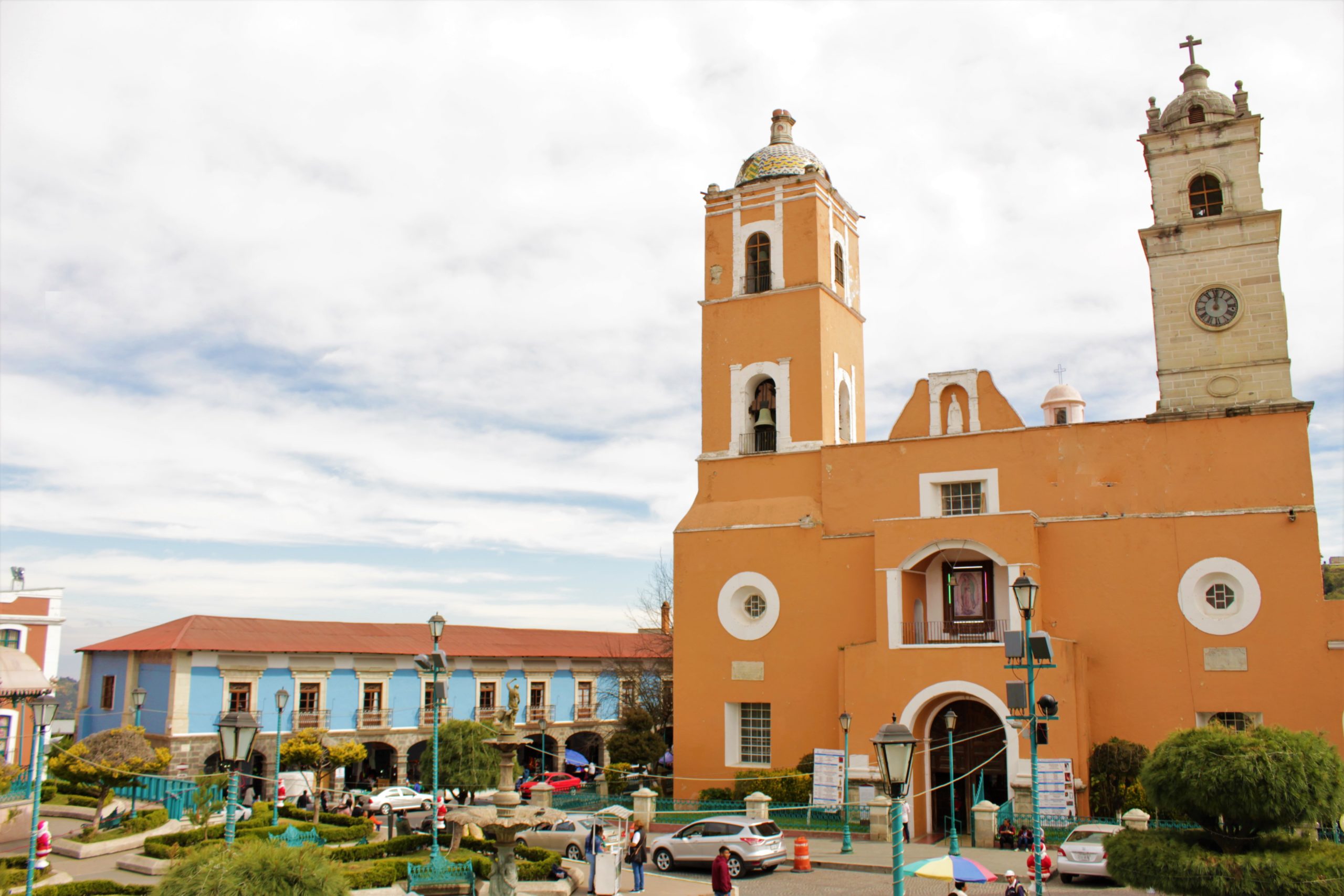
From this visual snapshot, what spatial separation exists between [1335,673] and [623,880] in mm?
14952

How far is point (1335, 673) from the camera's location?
21.2m

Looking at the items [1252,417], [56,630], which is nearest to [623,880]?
[1252,417]

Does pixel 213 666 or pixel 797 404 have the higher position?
pixel 797 404

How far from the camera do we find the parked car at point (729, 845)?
61.3 feet

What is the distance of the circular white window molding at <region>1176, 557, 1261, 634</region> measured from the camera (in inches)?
872

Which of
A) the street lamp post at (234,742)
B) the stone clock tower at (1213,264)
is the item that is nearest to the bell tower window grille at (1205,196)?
the stone clock tower at (1213,264)

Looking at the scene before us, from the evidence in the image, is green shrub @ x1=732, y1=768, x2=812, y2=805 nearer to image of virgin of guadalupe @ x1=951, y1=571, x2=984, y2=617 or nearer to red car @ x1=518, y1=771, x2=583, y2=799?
image of virgin of guadalupe @ x1=951, y1=571, x2=984, y2=617

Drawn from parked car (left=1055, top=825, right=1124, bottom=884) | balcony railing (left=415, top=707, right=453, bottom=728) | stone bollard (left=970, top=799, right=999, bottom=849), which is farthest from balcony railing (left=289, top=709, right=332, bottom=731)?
parked car (left=1055, top=825, right=1124, bottom=884)

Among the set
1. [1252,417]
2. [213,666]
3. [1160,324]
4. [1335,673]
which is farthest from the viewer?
[213,666]

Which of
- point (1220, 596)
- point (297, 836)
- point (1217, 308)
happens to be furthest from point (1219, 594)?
point (297, 836)

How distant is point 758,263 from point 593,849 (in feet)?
55.2

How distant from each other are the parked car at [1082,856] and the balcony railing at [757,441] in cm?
1323

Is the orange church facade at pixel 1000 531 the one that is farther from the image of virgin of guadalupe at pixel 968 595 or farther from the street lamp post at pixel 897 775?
the street lamp post at pixel 897 775

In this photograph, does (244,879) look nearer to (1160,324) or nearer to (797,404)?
(797,404)
